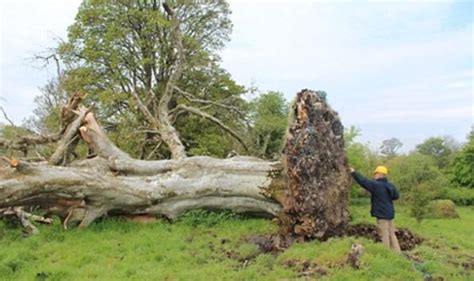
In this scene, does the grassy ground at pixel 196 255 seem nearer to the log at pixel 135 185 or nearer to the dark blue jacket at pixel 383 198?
the log at pixel 135 185

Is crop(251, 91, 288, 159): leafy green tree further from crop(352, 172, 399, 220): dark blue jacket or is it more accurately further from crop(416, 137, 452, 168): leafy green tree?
crop(416, 137, 452, 168): leafy green tree

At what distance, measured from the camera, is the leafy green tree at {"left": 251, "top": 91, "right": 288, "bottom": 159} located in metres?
17.2

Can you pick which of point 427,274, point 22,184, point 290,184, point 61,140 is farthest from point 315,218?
point 61,140

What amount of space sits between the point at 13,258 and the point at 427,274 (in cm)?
619

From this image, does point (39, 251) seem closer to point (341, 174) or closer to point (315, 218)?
point (315, 218)

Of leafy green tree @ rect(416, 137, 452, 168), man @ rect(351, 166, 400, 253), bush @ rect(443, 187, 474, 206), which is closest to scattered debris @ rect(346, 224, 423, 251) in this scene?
man @ rect(351, 166, 400, 253)

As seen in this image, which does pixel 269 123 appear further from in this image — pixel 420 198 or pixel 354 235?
pixel 354 235

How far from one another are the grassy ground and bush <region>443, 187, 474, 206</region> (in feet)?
45.3

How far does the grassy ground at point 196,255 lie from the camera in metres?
7.28

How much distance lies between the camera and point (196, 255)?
27.7ft

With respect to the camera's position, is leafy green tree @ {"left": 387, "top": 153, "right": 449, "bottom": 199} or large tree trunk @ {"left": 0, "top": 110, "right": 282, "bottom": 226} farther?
leafy green tree @ {"left": 387, "top": 153, "right": 449, "bottom": 199}

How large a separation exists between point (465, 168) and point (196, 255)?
65.4 feet

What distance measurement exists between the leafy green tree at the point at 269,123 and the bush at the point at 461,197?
9.38 metres

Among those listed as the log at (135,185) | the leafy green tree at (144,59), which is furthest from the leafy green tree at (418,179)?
the leafy green tree at (144,59)
